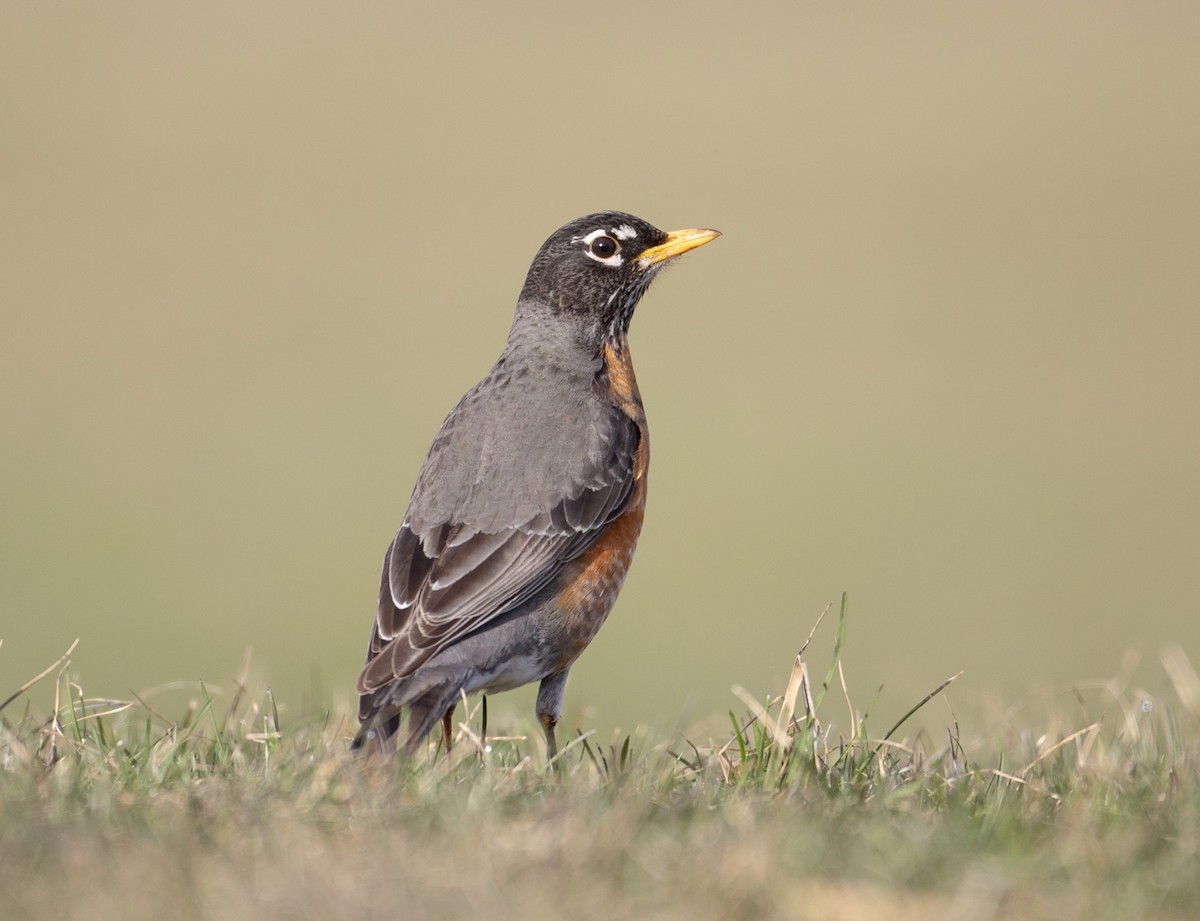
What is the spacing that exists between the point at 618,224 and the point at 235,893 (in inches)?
202

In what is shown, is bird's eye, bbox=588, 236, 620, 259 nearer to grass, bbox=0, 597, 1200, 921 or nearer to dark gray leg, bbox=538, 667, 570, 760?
dark gray leg, bbox=538, 667, 570, 760

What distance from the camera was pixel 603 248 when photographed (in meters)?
8.61

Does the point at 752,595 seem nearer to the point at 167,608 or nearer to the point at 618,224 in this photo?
the point at 167,608

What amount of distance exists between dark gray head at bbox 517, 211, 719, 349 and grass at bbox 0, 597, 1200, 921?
9.48 feet

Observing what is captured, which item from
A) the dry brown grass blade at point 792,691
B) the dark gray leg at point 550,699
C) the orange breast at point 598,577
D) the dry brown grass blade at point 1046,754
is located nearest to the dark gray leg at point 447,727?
the dark gray leg at point 550,699

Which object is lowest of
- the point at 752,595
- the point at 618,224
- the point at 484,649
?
the point at 752,595

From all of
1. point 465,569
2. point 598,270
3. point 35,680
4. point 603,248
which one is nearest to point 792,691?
point 465,569

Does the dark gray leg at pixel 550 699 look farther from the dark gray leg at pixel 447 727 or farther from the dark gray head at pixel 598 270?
the dark gray head at pixel 598 270

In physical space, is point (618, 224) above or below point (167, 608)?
above

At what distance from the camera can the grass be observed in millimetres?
4188

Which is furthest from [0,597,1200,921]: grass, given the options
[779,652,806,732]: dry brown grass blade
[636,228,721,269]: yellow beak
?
[636,228,721,269]: yellow beak

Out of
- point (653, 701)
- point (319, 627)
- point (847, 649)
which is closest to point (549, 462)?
point (653, 701)

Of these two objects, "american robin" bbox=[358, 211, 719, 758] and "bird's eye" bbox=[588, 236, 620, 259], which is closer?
"american robin" bbox=[358, 211, 719, 758]

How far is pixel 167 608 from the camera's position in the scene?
18547 mm
